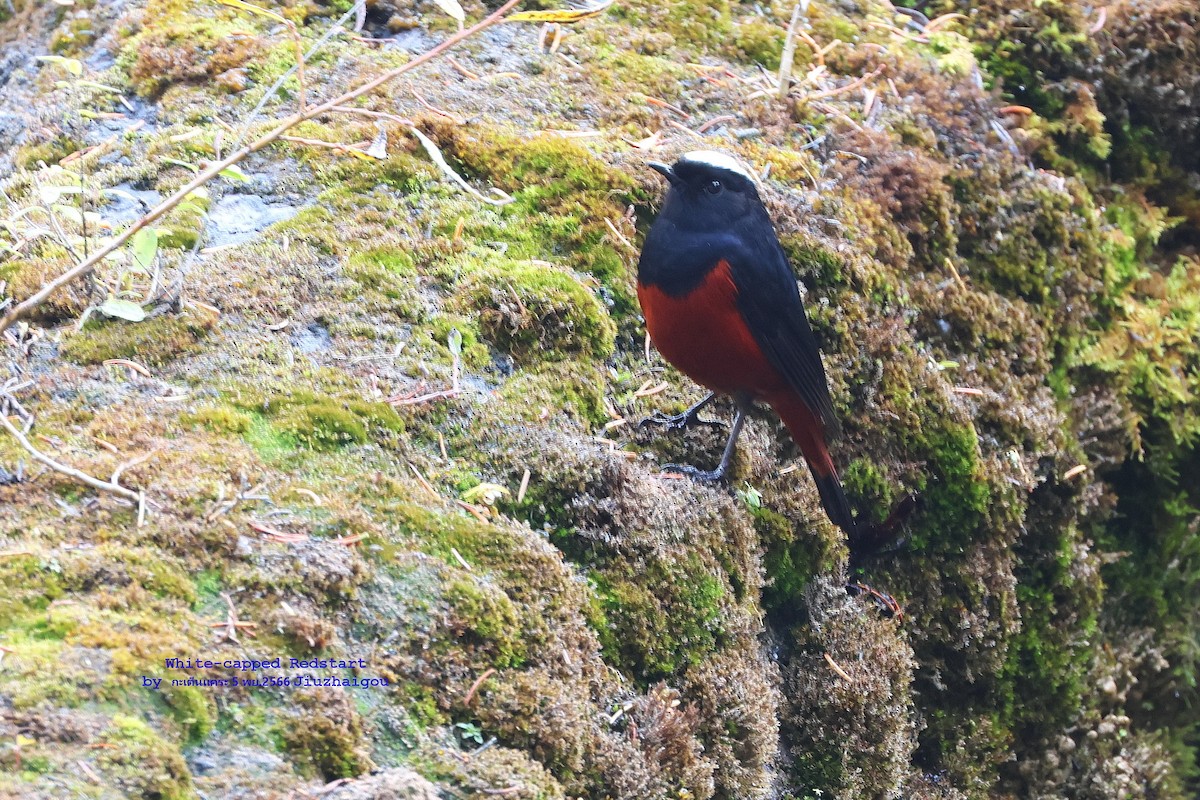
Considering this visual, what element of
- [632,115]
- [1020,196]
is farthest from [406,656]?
[1020,196]

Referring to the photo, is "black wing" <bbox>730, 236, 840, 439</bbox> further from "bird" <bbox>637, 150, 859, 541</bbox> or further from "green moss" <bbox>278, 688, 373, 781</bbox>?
"green moss" <bbox>278, 688, 373, 781</bbox>

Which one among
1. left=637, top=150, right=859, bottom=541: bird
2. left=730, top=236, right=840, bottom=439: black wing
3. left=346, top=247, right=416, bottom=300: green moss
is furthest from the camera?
left=730, top=236, right=840, bottom=439: black wing

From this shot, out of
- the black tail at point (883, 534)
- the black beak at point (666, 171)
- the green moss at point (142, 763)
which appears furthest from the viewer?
the black tail at point (883, 534)

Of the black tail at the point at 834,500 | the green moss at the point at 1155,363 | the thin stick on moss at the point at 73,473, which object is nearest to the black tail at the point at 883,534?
the black tail at the point at 834,500

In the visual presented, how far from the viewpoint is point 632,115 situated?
420 cm

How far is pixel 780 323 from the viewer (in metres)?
3.44

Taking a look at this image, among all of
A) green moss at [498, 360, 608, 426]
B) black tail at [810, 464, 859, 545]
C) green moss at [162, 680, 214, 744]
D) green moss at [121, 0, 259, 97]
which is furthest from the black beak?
green moss at [162, 680, 214, 744]

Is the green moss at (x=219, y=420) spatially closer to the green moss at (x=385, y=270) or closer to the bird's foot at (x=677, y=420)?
the green moss at (x=385, y=270)

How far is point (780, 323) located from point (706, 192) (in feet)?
1.68

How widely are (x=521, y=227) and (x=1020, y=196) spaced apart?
231 centimetres

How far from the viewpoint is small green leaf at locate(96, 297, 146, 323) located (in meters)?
2.81

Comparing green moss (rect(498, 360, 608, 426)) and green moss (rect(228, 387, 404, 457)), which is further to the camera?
green moss (rect(498, 360, 608, 426))

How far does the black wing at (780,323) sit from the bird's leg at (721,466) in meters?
0.22

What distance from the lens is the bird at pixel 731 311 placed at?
3.30m
